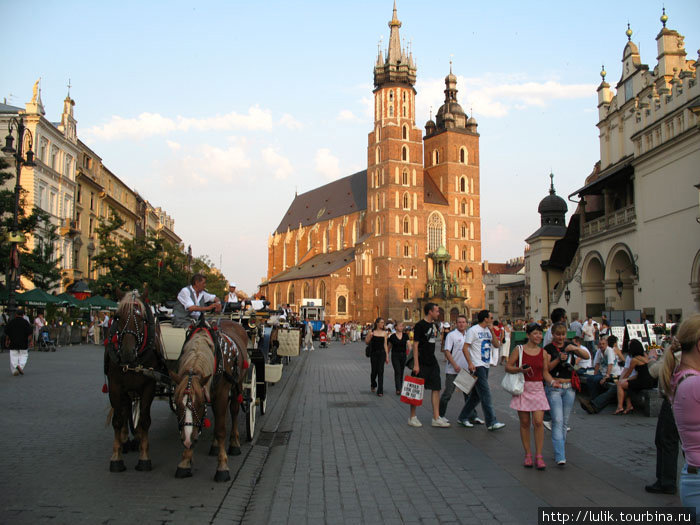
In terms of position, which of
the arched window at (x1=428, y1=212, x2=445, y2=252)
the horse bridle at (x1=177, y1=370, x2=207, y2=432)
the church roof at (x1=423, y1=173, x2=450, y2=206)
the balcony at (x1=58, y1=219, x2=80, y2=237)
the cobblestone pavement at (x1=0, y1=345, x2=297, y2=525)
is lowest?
the cobblestone pavement at (x1=0, y1=345, x2=297, y2=525)

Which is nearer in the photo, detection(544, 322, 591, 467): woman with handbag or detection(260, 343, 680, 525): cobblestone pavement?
detection(260, 343, 680, 525): cobblestone pavement

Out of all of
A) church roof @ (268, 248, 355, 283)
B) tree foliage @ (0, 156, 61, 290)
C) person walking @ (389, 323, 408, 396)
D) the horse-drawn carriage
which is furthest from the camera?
church roof @ (268, 248, 355, 283)

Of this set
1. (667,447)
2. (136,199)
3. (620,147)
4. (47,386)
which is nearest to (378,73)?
(136,199)

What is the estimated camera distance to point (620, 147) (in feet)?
94.3

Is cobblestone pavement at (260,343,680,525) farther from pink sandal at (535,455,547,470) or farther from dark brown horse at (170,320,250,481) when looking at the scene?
dark brown horse at (170,320,250,481)

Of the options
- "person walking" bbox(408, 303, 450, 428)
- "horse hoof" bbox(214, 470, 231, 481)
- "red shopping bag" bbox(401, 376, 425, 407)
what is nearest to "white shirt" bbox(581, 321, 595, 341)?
"person walking" bbox(408, 303, 450, 428)

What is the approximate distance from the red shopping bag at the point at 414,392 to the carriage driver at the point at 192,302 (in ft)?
10.9

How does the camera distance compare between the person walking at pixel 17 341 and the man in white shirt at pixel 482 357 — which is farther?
the person walking at pixel 17 341

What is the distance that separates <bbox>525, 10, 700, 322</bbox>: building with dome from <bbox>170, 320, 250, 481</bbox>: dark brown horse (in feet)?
53.0

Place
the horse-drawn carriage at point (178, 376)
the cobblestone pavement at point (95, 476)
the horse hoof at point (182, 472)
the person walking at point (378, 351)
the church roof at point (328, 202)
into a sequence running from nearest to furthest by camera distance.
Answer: the cobblestone pavement at point (95, 476) → the horse-drawn carriage at point (178, 376) → the horse hoof at point (182, 472) → the person walking at point (378, 351) → the church roof at point (328, 202)

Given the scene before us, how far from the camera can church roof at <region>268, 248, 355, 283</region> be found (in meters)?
83.1

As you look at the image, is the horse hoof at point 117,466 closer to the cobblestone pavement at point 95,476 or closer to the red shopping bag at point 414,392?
the cobblestone pavement at point 95,476

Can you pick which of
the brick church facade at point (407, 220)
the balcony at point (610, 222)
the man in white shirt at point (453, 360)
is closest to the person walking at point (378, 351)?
the man in white shirt at point (453, 360)

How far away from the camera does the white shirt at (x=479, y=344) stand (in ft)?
30.6
